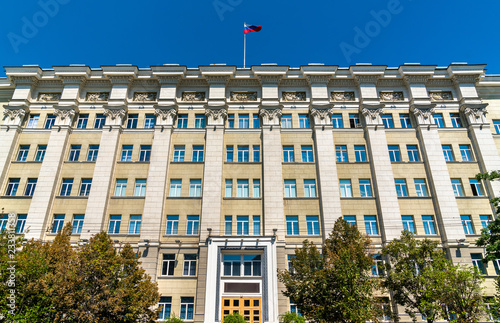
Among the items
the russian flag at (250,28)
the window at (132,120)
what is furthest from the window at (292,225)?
the russian flag at (250,28)

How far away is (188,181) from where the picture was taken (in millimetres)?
32750

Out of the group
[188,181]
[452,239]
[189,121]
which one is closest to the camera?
[452,239]

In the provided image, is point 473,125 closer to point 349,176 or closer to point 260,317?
point 349,176

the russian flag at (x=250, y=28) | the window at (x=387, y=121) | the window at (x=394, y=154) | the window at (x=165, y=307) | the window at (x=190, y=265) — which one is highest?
the russian flag at (x=250, y=28)

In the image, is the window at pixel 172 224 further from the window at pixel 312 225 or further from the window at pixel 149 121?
the window at pixel 312 225

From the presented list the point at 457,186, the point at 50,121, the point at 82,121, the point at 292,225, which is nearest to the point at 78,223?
the point at 82,121

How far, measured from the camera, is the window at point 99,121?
117 feet

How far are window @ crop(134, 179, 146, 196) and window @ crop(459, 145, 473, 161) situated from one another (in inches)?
1330

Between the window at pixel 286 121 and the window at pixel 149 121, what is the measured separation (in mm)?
14562

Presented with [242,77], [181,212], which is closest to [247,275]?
[181,212]

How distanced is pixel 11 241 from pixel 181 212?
13.8m

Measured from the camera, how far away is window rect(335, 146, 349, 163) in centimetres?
3390

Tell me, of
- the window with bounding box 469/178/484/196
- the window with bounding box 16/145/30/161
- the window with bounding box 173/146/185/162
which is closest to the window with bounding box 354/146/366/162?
the window with bounding box 469/178/484/196

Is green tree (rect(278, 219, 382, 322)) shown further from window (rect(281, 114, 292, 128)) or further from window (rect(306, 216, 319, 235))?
window (rect(281, 114, 292, 128))
